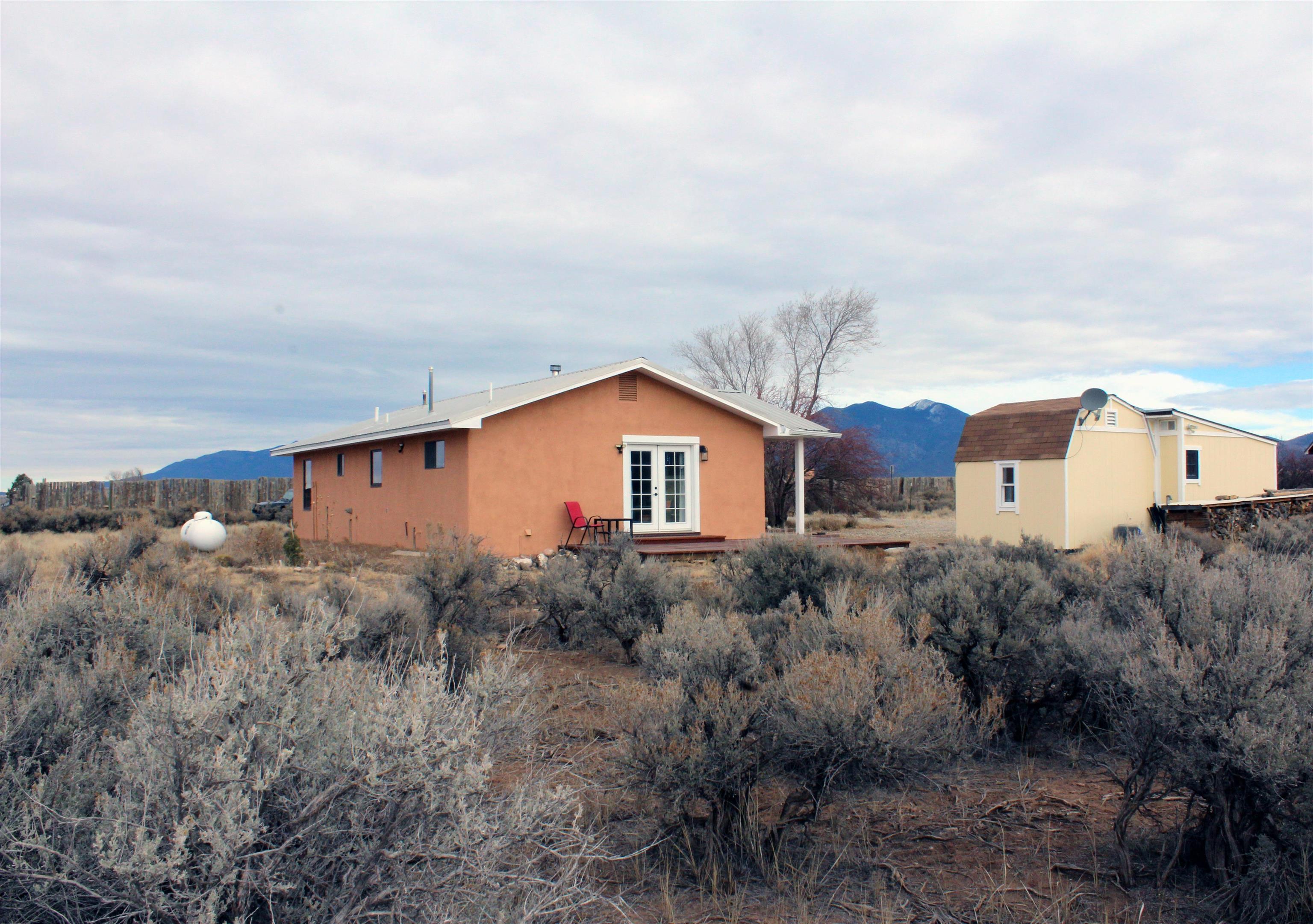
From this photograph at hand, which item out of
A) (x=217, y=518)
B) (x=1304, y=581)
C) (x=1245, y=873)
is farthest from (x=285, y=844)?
(x=217, y=518)

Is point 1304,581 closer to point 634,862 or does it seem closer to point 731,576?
point 634,862

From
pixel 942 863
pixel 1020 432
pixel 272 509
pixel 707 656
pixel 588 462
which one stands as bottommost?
pixel 942 863

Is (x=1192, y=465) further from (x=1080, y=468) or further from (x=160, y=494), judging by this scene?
(x=160, y=494)

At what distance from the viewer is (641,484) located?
16.7 metres

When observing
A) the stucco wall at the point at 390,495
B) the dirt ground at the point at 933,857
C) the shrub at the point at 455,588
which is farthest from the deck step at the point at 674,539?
the dirt ground at the point at 933,857

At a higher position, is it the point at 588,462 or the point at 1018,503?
the point at 588,462

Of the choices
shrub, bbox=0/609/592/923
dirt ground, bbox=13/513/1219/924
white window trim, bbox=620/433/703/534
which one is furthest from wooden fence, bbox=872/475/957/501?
shrub, bbox=0/609/592/923

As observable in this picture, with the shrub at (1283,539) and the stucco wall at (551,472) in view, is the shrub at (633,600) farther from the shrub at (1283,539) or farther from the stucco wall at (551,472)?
the stucco wall at (551,472)

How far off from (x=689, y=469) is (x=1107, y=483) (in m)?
8.66

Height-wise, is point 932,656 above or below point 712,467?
below

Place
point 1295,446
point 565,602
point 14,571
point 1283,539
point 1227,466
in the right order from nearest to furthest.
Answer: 1. point 14,571
2. point 565,602
3. point 1283,539
4. point 1227,466
5. point 1295,446

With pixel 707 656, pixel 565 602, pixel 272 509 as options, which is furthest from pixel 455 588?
pixel 272 509

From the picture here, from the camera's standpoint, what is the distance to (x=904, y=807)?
13.2 ft

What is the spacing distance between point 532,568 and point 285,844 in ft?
35.6
